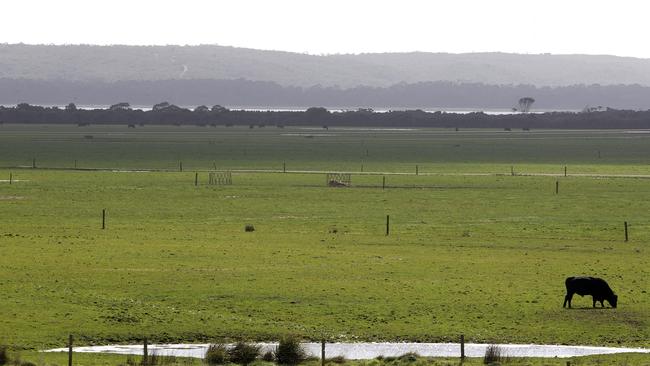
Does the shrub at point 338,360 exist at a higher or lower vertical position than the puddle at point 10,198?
higher

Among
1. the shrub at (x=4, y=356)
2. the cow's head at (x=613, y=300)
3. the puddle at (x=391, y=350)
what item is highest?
the cow's head at (x=613, y=300)

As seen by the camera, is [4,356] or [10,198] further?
[10,198]

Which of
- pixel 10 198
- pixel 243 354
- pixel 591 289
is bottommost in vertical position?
pixel 10 198

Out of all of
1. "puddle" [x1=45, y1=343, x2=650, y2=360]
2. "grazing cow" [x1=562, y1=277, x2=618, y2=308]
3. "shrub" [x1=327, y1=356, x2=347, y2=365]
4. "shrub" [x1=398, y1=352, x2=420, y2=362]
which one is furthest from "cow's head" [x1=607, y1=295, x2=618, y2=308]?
"shrub" [x1=327, y1=356, x2=347, y2=365]

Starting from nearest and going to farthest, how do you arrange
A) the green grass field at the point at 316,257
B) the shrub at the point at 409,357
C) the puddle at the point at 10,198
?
the shrub at the point at 409,357 → the green grass field at the point at 316,257 → the puddle at the point at 10,198

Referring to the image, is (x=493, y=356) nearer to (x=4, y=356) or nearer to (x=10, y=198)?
(x=4, y=356)

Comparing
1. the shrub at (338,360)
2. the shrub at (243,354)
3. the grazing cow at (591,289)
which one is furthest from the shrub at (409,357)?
the grazing cow at (591,289)

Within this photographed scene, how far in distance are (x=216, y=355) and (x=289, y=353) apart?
173 centimetres

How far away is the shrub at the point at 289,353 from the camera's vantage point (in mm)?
30812

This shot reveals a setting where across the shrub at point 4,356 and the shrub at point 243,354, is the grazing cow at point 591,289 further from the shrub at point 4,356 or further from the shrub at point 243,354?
the shrub at point 4,356

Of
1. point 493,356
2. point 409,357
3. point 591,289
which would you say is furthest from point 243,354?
point 591,289

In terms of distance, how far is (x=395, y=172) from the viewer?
341 feet

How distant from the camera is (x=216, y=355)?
30.9 metres

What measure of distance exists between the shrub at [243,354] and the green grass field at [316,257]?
11.6 feet
